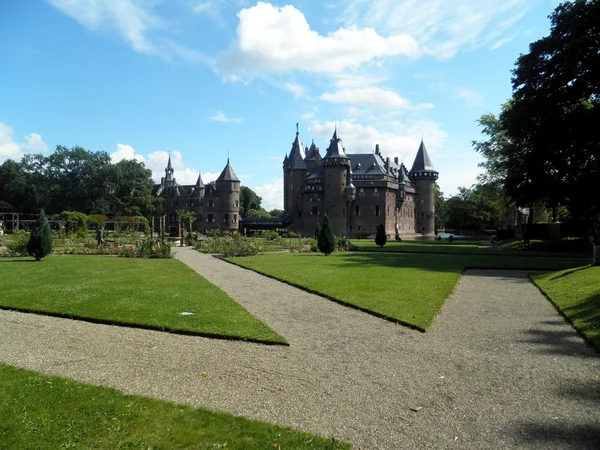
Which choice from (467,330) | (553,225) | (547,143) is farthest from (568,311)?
(553,225)

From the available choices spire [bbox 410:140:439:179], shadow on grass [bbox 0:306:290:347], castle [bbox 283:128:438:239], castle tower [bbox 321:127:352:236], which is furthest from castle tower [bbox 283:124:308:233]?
shadow on grass [bbox 0:306:290:347]

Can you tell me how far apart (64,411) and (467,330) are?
7071 mm

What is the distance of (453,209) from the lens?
87625 mm

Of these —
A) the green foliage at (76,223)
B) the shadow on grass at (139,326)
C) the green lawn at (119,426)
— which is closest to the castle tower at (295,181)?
the green foliage at (76,223)

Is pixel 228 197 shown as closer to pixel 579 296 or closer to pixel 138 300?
pixel 138 300

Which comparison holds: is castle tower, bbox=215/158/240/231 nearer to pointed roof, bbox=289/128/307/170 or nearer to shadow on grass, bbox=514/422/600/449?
pointed roof, bbox=289/128/307/170

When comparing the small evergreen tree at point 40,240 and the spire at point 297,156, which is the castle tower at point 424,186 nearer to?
the spire at point 297,156

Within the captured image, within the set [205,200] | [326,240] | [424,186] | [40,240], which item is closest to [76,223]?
[40,240]

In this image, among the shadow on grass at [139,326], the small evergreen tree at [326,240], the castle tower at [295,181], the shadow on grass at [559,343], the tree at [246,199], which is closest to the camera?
the shadow on grass at [559,343]

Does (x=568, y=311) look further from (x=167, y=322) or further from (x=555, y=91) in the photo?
(x=555, y=91)

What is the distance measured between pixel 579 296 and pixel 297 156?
6976cm

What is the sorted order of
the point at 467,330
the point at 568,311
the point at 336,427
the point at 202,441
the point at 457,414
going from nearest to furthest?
the point at 202,441, the point at 336,427, the point at 457,414, the point at 467,330, the point at 568,311

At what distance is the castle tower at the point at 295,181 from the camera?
7425 centimetres

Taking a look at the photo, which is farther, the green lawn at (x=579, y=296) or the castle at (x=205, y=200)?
the castle at (x=205, y=200)
